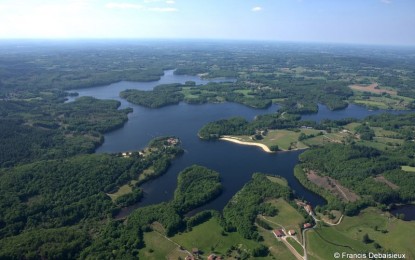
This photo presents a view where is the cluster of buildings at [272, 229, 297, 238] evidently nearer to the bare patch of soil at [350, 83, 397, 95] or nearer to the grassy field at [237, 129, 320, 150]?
the grassy field at [237, 129, 320, 150]

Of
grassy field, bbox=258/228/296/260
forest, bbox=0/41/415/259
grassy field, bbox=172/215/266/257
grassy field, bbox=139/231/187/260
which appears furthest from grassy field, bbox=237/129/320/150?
grassy field, bbox=139/231/187/260

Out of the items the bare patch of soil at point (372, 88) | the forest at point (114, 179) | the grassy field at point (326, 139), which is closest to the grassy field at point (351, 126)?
the forest at point (114, 179)

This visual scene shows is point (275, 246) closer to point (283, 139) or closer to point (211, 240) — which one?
point (211, 240)

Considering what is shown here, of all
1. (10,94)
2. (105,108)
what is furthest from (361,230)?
(10,94)

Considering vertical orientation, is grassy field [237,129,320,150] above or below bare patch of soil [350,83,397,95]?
above

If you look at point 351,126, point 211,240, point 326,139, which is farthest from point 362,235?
point 351,126

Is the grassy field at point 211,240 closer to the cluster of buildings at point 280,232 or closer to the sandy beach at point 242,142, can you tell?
the cluster of buildings at point 280,232
